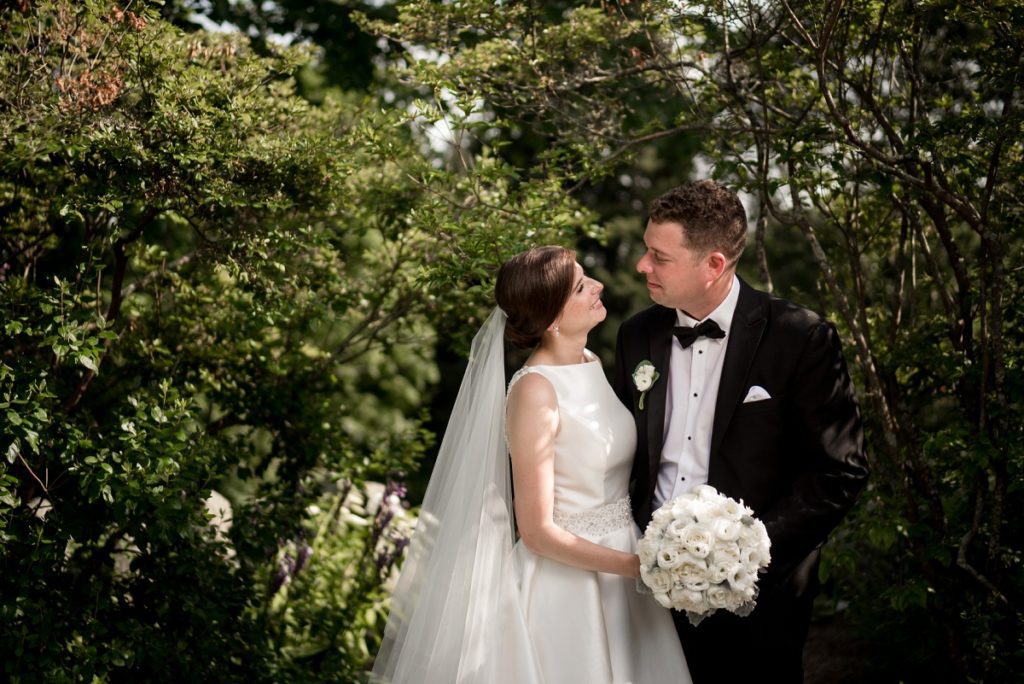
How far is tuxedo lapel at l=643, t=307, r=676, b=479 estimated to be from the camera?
3234mm

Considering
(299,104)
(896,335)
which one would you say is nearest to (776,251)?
(896,335)

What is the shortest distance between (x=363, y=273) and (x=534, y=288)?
96.1 inches

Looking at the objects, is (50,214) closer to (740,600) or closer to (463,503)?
(463,503)

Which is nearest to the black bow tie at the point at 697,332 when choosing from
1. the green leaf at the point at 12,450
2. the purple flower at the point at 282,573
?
the green leaf at the point at 12,450

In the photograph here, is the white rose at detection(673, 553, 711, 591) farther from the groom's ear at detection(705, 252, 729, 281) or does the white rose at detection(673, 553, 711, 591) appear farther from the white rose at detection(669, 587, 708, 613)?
the groom's ear at detection(705, 252, 729, 281)

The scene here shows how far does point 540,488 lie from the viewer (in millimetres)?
3146

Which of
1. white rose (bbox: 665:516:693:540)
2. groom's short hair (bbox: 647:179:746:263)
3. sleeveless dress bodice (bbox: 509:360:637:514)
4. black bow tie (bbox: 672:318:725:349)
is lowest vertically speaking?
white rose (bbox: 665:516:693:540)

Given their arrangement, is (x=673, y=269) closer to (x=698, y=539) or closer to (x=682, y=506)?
(x=682, y=506)

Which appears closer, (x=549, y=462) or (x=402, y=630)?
(x=549, y=462)

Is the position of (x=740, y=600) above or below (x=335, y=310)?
below

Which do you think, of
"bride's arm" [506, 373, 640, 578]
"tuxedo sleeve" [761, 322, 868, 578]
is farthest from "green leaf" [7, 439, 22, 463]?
"tuxedo sleeve" [761, 322, 868, 578]

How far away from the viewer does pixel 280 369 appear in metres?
4.84

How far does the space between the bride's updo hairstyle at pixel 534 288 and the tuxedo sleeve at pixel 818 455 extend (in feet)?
2.80

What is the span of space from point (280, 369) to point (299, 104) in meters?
1.32
